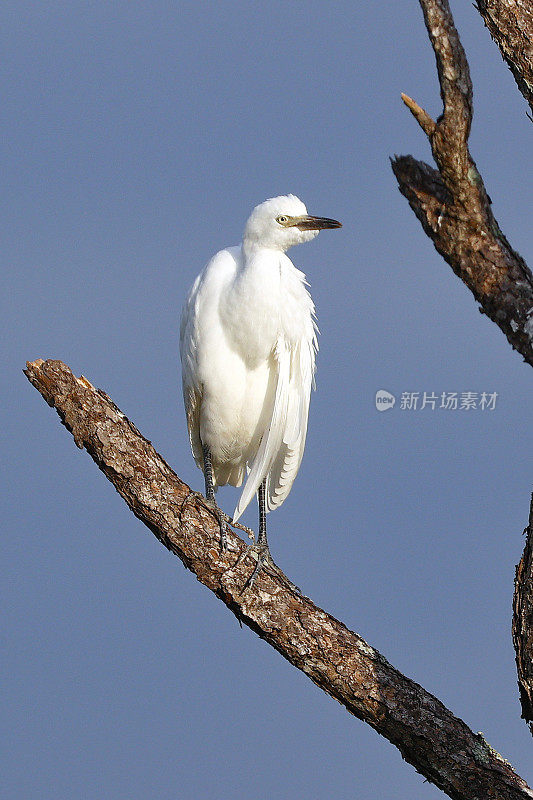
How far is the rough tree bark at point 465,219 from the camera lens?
4.24 metres

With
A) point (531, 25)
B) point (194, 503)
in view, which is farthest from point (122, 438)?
point (531, 25)

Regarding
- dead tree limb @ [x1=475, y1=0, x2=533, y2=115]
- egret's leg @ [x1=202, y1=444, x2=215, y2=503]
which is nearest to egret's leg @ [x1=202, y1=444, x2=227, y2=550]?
egret's leg @ [x1=202, y1=444, x2=215, y2=503]

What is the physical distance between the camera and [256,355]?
6477 millimetres

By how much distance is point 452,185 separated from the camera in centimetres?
428

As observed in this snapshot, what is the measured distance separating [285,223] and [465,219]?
188 centimetres

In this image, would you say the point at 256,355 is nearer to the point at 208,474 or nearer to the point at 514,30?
Result: the point at 208,474

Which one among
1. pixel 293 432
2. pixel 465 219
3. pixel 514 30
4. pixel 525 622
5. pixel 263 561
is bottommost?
pixel 263 561

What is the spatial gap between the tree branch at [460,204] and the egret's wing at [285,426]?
2207 millimetres

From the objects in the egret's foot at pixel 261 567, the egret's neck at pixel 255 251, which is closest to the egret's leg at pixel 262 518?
the egret's foot at pixel 261 567

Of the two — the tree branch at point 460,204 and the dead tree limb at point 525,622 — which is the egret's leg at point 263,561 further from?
the tree branch at point 460,204

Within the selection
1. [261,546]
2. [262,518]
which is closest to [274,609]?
[261,546]

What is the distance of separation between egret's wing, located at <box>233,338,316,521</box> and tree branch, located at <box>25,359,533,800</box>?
1333 millimetres

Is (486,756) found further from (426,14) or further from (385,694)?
(426,14)

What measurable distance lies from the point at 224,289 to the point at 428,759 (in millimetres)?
3241
